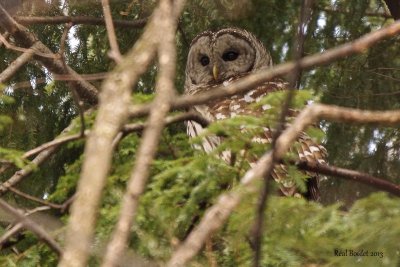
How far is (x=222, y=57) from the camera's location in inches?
251

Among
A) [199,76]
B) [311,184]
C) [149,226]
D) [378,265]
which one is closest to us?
[378,265]

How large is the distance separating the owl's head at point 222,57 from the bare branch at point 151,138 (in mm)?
3576

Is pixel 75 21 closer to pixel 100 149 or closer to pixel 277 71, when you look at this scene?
pixel 277 71

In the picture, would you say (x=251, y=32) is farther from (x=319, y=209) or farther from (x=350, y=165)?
(x=319, y=209)

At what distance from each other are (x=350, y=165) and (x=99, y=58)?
1801mm

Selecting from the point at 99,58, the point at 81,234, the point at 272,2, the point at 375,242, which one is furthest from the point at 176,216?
the point at 272,2

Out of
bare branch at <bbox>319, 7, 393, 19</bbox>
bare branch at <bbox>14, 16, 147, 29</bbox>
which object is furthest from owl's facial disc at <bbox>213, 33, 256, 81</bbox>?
bare branch at <bbox>14, 16, 147, 29</bbox>

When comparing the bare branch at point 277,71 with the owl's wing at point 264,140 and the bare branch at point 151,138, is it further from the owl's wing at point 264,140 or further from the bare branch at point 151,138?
the owl's wing at point 264,140

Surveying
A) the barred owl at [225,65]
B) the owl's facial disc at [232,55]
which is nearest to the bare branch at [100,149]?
the barred owl at [225,65]

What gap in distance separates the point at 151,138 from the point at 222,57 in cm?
452

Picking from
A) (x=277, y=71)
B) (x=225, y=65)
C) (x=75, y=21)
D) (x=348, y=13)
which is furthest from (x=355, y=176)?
(x=225, y=65)

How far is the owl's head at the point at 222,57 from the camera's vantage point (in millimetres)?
5961

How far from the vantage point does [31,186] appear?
4.57m

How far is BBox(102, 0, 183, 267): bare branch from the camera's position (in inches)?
70.1
